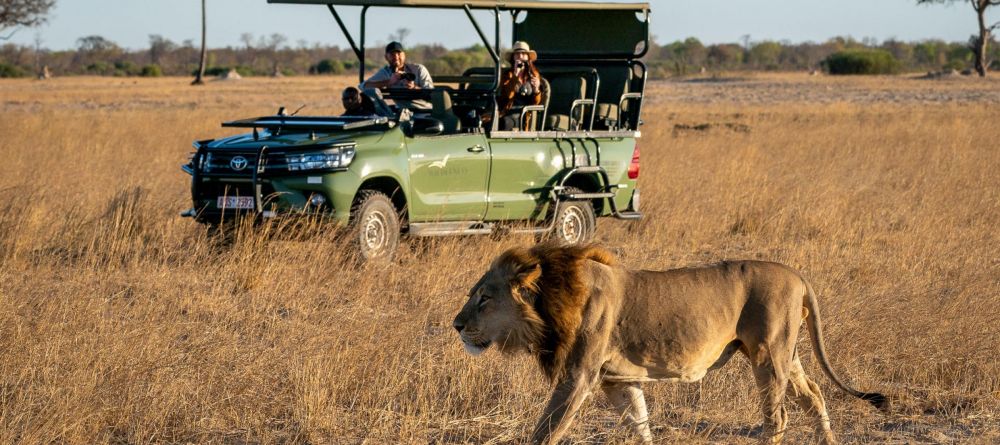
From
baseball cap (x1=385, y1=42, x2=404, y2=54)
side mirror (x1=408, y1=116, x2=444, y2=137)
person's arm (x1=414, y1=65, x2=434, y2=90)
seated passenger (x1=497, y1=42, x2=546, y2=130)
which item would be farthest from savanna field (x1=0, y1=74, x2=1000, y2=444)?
baseball cap (x1=385, y1=42, x2=404, y2=54)

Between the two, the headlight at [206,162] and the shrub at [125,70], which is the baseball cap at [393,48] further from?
the shrub at [125,70]

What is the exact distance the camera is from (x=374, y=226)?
9484 mm

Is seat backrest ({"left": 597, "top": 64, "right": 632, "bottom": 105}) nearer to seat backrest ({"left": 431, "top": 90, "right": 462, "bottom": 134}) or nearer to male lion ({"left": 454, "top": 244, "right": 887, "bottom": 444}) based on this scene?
seat backrest ({"left": 431, "top": 90, "right": 462, "bottom": 134})

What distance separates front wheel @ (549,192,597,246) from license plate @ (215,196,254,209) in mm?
2667

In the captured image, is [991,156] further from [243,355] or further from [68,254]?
[243,355]

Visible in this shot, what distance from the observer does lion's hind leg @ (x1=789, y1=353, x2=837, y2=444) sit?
17.3 feet

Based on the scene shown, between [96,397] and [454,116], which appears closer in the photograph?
[96,397]

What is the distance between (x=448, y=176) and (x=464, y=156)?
0.20m

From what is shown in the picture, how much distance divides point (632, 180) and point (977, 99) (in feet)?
88.7

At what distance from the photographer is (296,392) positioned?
227 inches

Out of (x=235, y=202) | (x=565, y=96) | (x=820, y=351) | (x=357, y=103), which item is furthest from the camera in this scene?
(x=565, y=96)

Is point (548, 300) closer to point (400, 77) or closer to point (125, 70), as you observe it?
point (400, 77)

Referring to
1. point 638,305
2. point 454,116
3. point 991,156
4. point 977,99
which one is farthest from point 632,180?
point 977,99

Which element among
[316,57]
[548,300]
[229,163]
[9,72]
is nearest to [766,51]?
[316,57]
